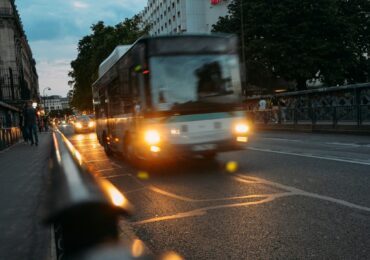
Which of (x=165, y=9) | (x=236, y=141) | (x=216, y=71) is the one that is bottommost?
(x=236, y=141)

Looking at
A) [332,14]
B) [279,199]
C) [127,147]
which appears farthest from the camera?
[332,14]

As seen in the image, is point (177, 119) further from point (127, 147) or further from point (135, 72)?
point (127, 147)

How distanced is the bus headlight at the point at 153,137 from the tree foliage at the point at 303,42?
29.3 meters

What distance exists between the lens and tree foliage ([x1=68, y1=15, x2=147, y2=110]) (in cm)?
5128

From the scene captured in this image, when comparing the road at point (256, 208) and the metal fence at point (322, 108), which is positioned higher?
the metal fence at point (322, 108)

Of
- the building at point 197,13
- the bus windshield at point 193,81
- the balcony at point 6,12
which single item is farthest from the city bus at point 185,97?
the building at point 197,13

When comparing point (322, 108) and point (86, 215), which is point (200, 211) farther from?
point (322, 108)

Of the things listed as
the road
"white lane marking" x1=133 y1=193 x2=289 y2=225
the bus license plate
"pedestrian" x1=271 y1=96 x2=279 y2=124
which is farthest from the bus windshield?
"pedestrian" x1=271 y1=96 x2=279 y2=124

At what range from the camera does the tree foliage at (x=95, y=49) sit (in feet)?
168

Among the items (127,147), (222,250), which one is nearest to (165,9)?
(127,147)

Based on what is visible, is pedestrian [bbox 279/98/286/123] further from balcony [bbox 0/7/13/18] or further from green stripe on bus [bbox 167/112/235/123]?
balcony [bbox 0/7/13/18]

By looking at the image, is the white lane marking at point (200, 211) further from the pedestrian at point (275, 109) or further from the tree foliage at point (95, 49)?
the tree foliage at point (95, 49)

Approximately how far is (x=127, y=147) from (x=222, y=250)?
270 inches

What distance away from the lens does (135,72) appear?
31.2 ft
